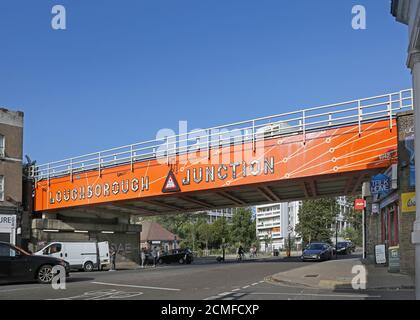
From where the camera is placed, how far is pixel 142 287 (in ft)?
55.9

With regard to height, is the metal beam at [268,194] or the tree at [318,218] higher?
the metal beam at [268,194]

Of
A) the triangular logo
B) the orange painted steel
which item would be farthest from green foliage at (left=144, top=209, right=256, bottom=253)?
the triangular logo

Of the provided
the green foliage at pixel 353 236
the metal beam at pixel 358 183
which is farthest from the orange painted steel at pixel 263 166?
the green foliage at pixel 353 236

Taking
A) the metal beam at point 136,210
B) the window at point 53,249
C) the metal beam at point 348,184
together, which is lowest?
the window at point 53,249

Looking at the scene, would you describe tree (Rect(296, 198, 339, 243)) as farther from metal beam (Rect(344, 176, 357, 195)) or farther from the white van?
the white van

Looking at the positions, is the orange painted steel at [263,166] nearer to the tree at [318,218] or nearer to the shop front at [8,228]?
the shop front at [8,228]

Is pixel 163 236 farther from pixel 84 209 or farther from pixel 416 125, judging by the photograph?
pixel 416 125

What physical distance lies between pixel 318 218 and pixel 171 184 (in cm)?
4502

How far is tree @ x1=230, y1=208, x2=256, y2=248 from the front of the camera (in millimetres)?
88312

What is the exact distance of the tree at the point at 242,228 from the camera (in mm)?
88312

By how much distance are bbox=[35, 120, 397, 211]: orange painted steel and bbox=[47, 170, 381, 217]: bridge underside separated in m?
0.85

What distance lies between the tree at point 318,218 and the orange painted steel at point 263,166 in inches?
1662

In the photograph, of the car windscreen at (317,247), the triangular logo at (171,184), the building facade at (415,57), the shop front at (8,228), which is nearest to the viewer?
the building facade at (415,57)
